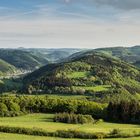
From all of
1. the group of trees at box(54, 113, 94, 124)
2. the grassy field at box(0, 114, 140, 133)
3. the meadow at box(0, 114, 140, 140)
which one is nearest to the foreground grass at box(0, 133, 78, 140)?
the meadow at box(0, 114, 140, 140)

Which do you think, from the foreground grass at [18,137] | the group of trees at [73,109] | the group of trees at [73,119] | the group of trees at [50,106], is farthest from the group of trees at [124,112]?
the foreground grass at [18,137]

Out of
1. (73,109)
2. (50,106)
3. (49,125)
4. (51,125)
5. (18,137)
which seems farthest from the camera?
(50,106)

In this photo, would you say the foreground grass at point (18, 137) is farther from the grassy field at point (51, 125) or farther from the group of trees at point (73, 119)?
the group of trees at point (73, 119)

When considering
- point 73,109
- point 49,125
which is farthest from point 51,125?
point 73,109

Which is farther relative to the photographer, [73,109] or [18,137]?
[73,109]

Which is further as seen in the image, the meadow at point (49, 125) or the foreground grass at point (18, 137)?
the meadow at point (49, 125)

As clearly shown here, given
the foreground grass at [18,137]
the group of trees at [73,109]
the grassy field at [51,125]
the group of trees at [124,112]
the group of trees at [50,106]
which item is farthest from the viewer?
the group of trees at [50,106]

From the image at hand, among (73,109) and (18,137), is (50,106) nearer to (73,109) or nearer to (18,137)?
(73,109)

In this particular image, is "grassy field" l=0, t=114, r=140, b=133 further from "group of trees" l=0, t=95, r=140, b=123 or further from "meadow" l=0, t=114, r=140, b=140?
"group of trees" l=0, t=95, r=140, b=123

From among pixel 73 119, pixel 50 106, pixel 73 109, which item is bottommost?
pixel 73 109

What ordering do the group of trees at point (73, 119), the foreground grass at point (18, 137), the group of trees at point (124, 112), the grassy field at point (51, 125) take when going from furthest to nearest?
the group of trees at point (124, 112), the group of trees at point (73, 119), the grassy field at point (51, 125), the foreground grass at point (18, 137)
